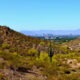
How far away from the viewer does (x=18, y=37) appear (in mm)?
50344

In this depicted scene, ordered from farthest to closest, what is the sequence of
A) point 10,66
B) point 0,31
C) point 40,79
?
point 0,31
point 10,66
point 40,79

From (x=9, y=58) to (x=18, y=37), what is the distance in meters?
23.3

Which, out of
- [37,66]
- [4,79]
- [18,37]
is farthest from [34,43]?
[4,79]

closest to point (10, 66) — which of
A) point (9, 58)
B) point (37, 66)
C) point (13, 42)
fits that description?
point (9, 58)

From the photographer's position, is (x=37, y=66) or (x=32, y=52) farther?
(x=32, y=52)

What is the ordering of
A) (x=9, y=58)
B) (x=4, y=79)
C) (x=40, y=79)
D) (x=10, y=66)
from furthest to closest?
(x=9, y=58) → (x=10, y=66) → (x=40, y=79) → (x=4, y=79)

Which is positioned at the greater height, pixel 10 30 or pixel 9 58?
pixel 10 30

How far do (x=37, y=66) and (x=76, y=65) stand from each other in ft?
31.7

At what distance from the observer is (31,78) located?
21.6m

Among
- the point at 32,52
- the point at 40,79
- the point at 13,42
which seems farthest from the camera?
the point at 13,42

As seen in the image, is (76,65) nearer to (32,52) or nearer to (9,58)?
(32,52)

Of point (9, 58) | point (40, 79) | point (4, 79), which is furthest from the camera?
point (9, 58)

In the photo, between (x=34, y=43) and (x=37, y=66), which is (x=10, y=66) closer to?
(x=37, y=66)

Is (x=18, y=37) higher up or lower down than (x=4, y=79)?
higher up
